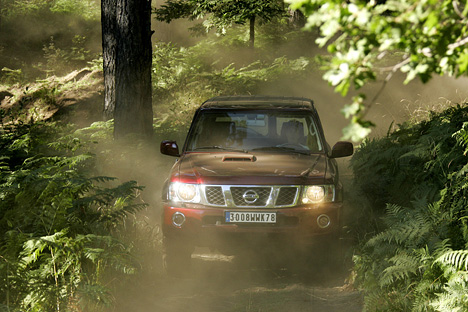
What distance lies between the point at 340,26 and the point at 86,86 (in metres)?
16.9

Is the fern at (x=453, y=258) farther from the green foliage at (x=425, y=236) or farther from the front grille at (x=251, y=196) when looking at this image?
the front grille at (x=251, y=196)

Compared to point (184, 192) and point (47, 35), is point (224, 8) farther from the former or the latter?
point (47, 35)

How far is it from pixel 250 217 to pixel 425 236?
73.8 inches

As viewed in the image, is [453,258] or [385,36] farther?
[453,258]

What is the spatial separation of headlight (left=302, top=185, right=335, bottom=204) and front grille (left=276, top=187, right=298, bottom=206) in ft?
0.38

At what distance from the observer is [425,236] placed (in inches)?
244

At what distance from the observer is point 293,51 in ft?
72.0

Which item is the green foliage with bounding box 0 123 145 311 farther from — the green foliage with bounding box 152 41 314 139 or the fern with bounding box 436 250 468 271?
the green foliage with bounding box 152 41 314 139

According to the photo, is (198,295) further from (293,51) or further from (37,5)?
(37,5)

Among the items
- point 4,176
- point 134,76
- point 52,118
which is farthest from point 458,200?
point 52,118

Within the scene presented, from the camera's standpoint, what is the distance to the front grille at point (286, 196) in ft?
23.2

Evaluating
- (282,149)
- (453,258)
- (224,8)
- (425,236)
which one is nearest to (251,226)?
(282,149)

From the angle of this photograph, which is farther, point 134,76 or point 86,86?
point 86,86

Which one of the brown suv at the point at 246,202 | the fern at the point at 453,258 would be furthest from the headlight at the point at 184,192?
the fern at the point at 453,258
